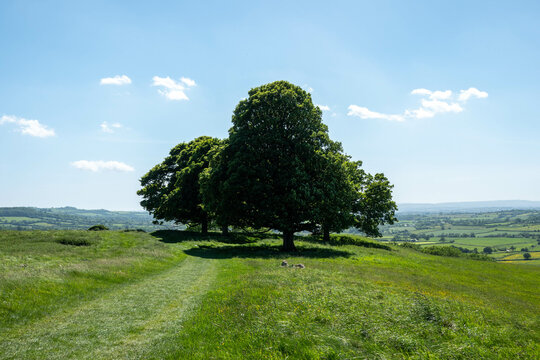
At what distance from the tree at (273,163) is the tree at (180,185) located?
1229 centimetres

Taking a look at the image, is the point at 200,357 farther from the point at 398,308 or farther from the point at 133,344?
the point at 398,308

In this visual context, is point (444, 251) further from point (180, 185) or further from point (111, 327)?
point (111, 327)

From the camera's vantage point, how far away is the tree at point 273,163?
1368 inches

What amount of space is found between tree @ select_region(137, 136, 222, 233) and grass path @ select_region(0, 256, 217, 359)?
33420 millimetres

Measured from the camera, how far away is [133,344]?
9.99 metres

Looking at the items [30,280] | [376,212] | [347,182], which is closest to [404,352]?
[30,280]

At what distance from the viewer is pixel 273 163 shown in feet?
121

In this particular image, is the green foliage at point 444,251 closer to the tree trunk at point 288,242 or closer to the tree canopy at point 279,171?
the tree canopy at point 279,171

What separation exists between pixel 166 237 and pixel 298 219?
2552cm

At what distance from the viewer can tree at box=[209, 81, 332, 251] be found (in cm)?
3475

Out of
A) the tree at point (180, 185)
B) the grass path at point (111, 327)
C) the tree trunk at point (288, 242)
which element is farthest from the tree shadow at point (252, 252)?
the grass path at point (111, 327)

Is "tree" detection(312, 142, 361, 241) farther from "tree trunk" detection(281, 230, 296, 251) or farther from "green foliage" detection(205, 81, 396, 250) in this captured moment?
"tree trunk" detection(281, 230, 296, 251)

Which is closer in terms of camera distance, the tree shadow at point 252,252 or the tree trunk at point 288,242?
the tree shadow at point 252,252

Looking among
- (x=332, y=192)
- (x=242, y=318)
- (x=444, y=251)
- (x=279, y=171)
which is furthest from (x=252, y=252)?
(x=444, y=251)
